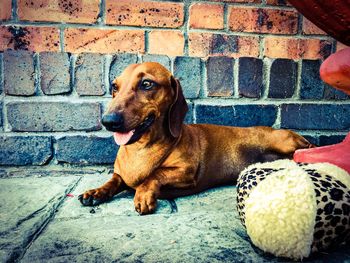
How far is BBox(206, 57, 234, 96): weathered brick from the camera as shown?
2.06 meters

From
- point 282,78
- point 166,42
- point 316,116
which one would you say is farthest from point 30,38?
point 316,116

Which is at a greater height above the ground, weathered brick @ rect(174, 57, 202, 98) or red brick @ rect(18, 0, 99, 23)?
red brick @ rect(18, 0, 99, 23)

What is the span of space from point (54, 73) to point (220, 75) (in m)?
0.97

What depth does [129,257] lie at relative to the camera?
3.07 ft

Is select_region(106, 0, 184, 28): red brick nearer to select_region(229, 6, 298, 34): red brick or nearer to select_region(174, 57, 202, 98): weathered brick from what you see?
select_region(174, 57, 202, 98): weathered brick

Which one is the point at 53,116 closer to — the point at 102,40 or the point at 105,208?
the point at 102,40

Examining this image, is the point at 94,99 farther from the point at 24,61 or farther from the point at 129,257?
the point at 129,257

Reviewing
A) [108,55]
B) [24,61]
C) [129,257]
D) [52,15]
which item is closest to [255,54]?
[108,55]

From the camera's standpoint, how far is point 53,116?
1.97 meters

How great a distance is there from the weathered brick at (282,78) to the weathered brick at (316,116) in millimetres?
95

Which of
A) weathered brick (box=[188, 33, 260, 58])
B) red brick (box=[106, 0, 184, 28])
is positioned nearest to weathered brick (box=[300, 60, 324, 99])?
weathered brick (box=[188, 33, 260, 58])

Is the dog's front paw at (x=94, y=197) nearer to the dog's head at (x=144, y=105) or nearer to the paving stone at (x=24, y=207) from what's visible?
the paving stone at (x=24, y=207)

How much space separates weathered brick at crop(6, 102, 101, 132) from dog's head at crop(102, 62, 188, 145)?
12.4 inches

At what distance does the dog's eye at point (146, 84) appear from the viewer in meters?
1.65
